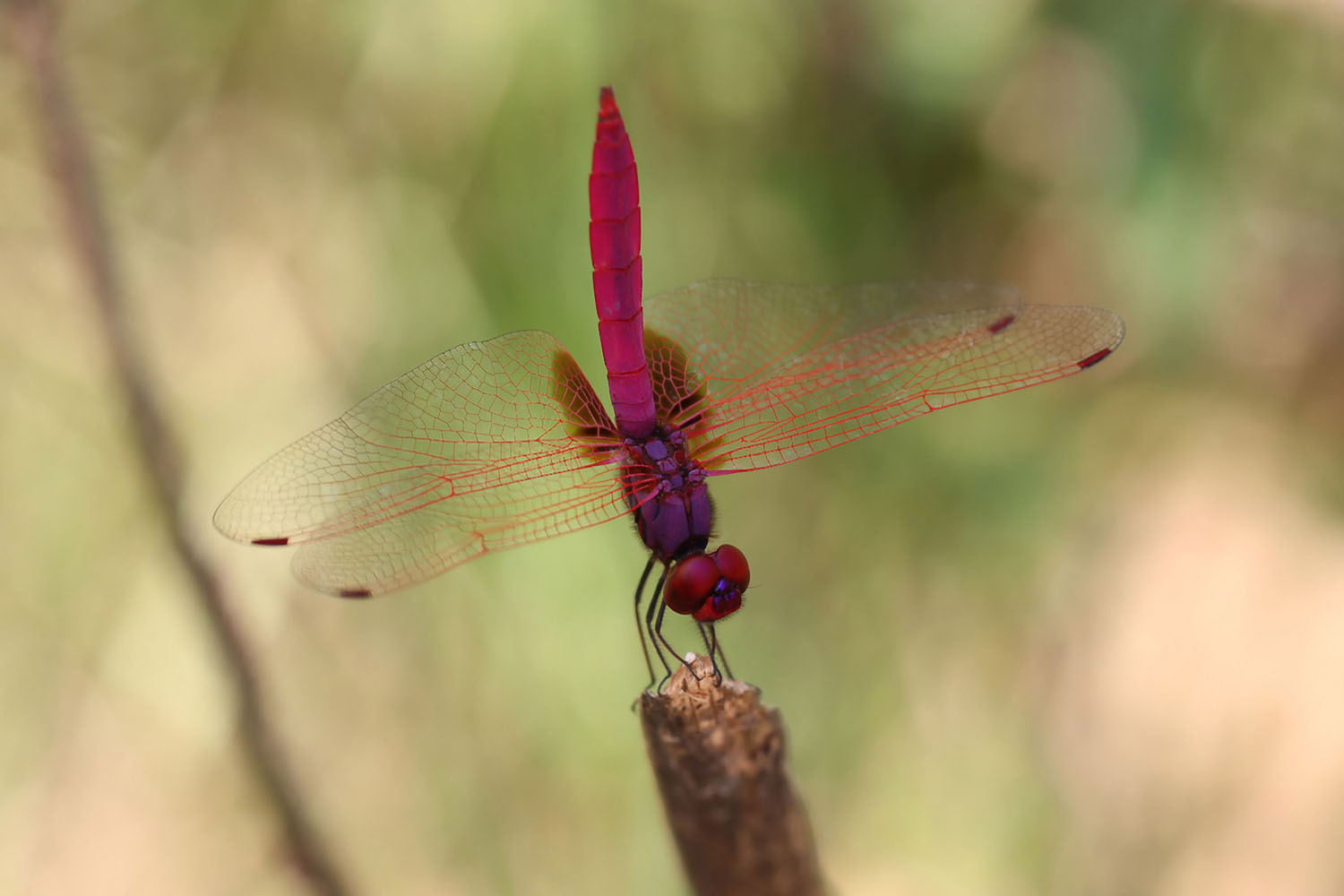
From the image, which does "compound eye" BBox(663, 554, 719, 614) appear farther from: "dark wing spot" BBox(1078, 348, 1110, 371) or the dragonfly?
"dark wing spot" BBox(1078, 348, 1110, 371)

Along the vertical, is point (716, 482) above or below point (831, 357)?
below

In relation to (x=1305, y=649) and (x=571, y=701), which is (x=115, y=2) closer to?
(x=571, y=701)

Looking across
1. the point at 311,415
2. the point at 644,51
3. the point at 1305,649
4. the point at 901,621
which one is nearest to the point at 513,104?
the point at 644,51

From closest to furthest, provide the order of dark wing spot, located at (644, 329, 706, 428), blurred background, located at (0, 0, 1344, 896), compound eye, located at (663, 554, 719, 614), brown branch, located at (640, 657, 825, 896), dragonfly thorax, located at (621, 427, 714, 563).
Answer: brown branch, located at (640, 657, 825, 896)
compound eye, located at (663, 554, 719, 614)
dragonfly thorax, located at (621, 427, 714, 563)
dark wing spot, located at (644, 329, 706, 428)
blurred background, located at (0, 0, 1344, 896)

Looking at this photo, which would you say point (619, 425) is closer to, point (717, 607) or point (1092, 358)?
point (717, 607)

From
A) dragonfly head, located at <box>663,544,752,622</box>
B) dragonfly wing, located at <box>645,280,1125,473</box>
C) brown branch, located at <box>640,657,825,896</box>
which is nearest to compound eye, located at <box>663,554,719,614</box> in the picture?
dragonfly head, located at <box>663,544,752,622</box>

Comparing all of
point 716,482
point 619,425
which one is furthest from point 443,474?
point 716,482

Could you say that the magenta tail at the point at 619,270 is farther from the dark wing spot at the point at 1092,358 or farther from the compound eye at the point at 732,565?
the dark wing spot at the point at 1092,358

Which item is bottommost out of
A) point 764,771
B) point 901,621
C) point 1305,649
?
point 1305,649
